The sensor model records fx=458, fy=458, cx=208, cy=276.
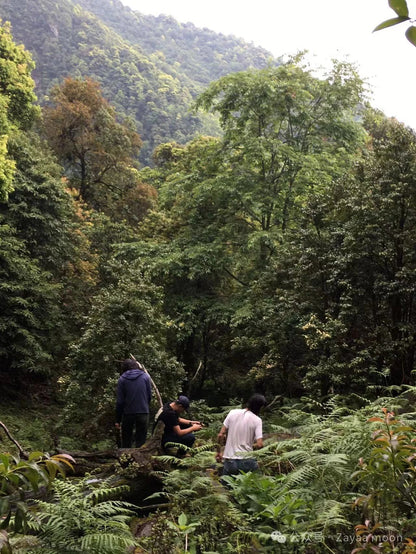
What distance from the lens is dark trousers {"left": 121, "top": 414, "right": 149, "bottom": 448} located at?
7586 millimetres

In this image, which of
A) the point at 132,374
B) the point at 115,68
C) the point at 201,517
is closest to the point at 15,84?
the point at 132,374

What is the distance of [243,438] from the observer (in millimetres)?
5598

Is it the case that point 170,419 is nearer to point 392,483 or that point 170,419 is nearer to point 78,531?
point 78,531

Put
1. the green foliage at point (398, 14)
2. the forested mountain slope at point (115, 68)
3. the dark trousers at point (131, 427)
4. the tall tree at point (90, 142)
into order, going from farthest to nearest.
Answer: the forested mountain slope at point (115, 68) < the tall tree at point (90, 142) < the dark trousers at point (131, 427) < the green foliage at point (398, 14)

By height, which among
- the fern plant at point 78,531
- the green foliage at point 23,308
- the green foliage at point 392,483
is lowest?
the green foliage at point 23,308

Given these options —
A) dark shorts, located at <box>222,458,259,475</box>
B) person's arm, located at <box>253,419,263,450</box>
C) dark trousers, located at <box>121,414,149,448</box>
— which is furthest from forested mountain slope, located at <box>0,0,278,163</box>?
dark shorts, located at <box>222,458,259,475</box>

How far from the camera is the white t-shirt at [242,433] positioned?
5586 mm

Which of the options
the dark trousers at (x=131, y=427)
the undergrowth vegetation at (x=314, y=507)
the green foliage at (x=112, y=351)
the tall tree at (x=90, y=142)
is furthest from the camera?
the tall tree at (x=90, y=142)

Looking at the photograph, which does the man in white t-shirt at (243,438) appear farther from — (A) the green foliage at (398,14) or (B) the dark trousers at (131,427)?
(A) the green foliage at (398,14)

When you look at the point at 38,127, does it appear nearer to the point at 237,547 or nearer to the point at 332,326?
the point at 332,326

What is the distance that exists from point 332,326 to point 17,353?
992 cm

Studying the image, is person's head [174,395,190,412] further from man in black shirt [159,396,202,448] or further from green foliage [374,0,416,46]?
green foliage [374,0,416,46]

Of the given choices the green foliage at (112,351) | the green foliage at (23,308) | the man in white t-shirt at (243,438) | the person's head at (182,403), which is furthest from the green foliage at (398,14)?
the green foliage at (23,308)

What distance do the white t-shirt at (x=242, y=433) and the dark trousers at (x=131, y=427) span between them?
2326mm
